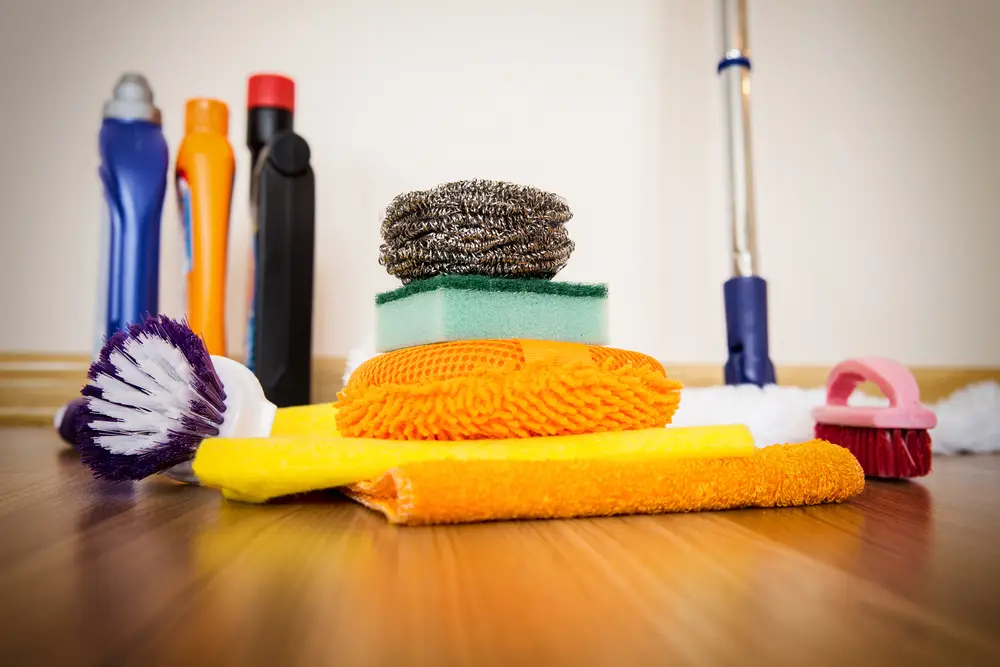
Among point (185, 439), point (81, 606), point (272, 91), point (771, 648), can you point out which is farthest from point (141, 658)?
point (272, 91)

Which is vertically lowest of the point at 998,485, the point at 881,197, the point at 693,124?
the point at 998,485

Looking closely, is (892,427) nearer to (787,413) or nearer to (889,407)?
(889,407)

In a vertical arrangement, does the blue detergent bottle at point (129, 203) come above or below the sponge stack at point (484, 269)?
above

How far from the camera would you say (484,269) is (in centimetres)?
46

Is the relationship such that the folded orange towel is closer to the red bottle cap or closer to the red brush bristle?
the red brush bristle

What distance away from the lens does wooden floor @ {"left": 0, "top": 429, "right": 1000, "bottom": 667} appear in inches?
6.9

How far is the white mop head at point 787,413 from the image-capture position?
2.13 ft

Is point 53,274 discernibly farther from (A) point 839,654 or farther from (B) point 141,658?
(A) point 839,654

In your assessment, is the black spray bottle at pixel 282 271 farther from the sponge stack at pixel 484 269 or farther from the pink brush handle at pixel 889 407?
the pink brush handle at pixel 889 407

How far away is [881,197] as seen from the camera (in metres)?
1.13

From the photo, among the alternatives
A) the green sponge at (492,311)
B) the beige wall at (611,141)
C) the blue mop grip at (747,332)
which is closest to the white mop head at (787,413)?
the blue mop grip at (747,332)

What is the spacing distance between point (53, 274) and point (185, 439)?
0.68 m

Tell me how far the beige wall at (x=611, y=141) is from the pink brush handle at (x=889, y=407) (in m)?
0.48

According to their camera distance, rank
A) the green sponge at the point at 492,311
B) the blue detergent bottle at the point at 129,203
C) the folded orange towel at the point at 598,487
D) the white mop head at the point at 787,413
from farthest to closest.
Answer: the blue detergent bottle at the point at 129,203
the white mop head at the point at 787,413
the green sponge at the point at 492,311
the folded orange towel at the point at 598,487
